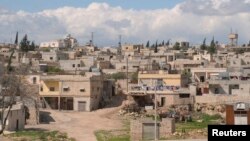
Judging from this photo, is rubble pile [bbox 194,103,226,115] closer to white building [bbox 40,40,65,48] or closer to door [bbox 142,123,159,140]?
door [bbox 142,123,159,140]

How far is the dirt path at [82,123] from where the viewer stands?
138 ft

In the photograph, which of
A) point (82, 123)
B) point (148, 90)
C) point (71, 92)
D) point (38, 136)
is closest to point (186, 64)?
point (148, 90)

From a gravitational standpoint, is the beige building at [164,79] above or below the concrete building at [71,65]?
below

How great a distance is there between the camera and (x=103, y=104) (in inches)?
2314

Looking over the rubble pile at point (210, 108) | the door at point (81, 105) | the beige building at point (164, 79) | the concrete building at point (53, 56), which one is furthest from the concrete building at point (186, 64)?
the door at point (81, 105)

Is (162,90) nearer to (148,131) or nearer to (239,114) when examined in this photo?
(239,114)

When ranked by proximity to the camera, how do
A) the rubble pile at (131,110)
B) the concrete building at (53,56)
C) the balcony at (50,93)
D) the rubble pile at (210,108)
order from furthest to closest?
the concrete building at (53,56)
the balcony at (50,93)
the rubble pile at (131,110)
the rubble pile at (210,108)

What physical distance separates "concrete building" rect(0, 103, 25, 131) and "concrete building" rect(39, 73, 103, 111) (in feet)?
40.3

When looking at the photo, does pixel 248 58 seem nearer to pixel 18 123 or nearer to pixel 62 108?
pixel 62 108

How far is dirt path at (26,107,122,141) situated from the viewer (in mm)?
42156

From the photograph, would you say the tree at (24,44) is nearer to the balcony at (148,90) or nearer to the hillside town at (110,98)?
the hillside town at (110,98)

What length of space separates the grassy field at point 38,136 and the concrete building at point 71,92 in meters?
14.8

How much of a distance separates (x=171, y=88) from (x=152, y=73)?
252 inches

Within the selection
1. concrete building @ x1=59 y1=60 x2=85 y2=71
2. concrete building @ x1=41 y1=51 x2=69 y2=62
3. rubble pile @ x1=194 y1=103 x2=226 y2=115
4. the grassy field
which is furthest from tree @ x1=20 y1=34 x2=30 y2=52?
the grassy field
